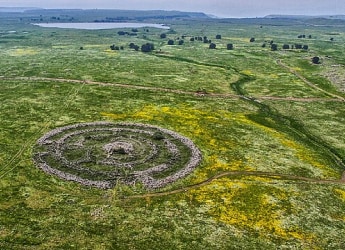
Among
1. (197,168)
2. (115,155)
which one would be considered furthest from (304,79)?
(115,155)

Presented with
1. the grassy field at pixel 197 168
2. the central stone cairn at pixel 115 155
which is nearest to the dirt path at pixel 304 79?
the grassy field at pixel 197 168

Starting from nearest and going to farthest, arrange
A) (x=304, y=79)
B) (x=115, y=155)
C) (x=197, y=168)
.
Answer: (x=197, y=168)
(x=115, y=155)
(x=304, y=79)

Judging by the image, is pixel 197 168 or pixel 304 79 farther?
pixel 304 79

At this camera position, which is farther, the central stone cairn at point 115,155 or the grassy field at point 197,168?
the central stone cairn at point 115,155

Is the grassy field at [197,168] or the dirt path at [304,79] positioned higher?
the dirt path at [304,79]

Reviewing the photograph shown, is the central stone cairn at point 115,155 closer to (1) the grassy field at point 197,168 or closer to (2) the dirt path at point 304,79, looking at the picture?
(1) the grassy field at point 197,168

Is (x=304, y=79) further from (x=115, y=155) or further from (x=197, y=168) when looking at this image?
(x=115, y=155)

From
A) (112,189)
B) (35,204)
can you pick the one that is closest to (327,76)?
(112,189)
